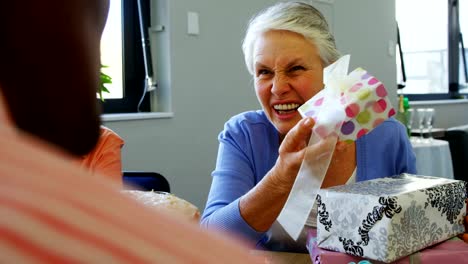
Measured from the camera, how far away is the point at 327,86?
0.77 m

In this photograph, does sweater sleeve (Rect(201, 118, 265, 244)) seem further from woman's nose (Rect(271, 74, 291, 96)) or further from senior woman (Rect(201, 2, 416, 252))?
woman's nose (Rect(271, 74, 291, 96))

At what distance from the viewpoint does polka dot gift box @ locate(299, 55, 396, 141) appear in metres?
0.74

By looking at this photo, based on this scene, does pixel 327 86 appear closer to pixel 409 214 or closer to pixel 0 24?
pixel 409 214

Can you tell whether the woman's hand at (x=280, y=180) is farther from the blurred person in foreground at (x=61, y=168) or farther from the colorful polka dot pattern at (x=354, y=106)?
the blurred person in foreground at (x=61, y=168)

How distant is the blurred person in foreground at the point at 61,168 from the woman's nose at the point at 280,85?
1045 millimetres

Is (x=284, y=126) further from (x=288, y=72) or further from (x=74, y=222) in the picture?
(x=74, y=222)

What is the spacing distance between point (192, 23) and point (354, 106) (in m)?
1.41

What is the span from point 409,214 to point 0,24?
0.64 metres

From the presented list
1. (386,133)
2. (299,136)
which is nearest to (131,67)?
(386,133)

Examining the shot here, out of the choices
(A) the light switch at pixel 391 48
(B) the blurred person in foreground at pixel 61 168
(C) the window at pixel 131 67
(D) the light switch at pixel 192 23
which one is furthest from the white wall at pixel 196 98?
(B) the blurred person in foreground at pixel 61 168

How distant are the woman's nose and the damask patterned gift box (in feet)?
1.39

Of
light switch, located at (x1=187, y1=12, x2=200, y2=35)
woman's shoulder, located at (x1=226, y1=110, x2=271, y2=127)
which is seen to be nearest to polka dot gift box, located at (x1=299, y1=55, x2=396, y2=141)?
woman's shoulder, located at (x1=226, y1=110, x2=271, y2=127)

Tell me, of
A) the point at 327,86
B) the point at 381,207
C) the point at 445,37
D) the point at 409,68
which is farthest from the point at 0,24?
the point at 445,37

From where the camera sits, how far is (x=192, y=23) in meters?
2.06
